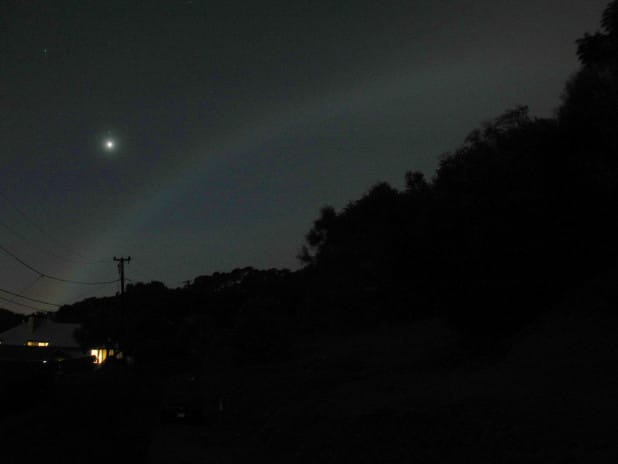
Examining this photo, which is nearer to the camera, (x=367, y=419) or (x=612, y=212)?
(x=367, y=419)

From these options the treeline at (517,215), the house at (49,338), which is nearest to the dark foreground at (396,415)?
the treeline at (517,215)

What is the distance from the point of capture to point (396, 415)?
45.9 ft

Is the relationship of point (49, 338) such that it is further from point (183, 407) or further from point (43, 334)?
point (183, 407)

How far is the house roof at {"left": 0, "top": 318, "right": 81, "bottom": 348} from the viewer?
74188 mm

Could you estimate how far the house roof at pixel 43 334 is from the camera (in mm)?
74188

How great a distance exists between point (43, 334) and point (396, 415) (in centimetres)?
7295

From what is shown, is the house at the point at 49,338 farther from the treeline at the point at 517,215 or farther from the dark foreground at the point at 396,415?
the treeline at the point at 517,215

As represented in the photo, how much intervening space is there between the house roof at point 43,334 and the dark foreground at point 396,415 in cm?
5037

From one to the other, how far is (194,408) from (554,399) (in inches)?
531

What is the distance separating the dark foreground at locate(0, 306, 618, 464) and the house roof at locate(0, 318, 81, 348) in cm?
5037

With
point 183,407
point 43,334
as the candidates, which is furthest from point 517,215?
point 43,334

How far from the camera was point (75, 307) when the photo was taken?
129625mm

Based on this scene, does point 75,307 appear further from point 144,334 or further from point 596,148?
point 596,148

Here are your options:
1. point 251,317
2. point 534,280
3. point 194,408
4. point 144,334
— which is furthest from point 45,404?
point 144,334
